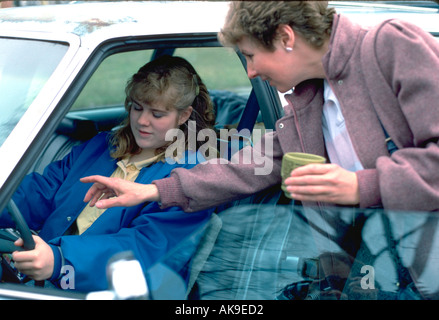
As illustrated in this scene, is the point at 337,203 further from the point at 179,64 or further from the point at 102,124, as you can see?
the point at 102,124

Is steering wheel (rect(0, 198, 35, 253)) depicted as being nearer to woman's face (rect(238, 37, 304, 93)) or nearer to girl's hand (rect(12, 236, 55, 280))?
girl's hand (rect(12, 236, 55, 280))

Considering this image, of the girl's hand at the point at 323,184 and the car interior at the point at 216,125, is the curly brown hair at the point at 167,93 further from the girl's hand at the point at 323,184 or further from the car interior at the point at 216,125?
the girl's hand at the point at 323,184

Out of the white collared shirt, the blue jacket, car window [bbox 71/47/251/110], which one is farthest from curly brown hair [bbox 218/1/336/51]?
car window [bbox 71/47/251/110]

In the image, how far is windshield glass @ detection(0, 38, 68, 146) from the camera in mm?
1856

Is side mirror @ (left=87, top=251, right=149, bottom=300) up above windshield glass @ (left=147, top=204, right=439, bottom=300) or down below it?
above

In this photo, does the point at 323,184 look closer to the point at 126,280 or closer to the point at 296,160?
the point at 296,160

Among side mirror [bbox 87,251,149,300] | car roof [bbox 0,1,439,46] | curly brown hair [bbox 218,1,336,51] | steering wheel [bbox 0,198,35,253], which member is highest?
curly brown hair [bbox 218,1,336,51]

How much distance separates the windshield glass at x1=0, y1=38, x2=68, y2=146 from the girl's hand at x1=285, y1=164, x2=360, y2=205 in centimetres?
85

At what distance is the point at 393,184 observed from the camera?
1.46 metres

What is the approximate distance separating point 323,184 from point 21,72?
1.11m

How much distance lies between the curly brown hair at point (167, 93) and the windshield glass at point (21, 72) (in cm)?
46

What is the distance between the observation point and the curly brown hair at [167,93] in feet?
7.51

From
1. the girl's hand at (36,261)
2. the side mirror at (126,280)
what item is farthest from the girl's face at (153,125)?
the side mirror at (126,280)
